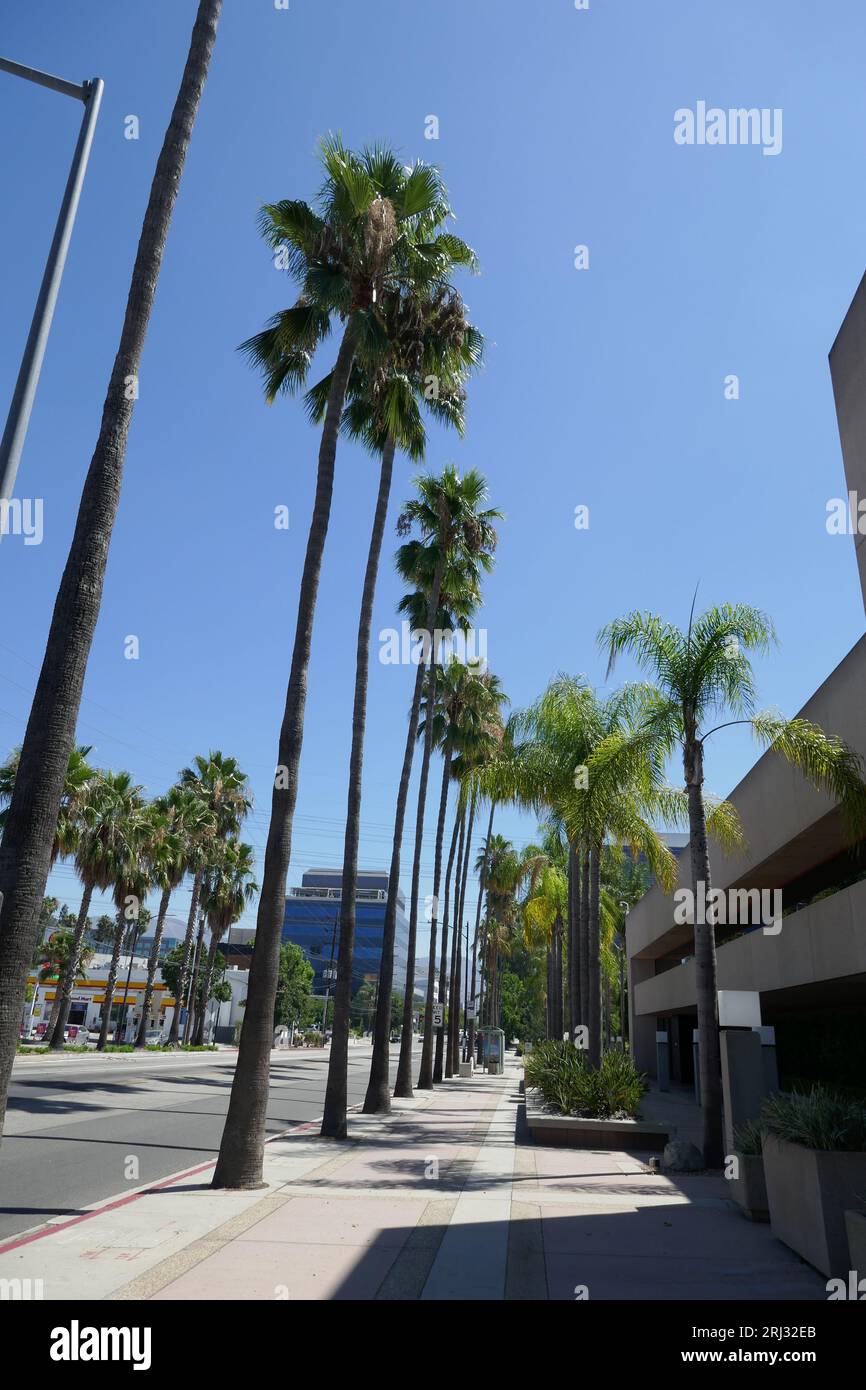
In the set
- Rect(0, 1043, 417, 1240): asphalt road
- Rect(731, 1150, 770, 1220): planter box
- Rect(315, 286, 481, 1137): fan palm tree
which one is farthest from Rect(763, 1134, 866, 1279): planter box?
Rect(315, 286, 481, 1137): fan palm tree

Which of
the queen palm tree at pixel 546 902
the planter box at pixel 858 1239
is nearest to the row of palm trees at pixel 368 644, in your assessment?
the planter box at pixel 858 1239

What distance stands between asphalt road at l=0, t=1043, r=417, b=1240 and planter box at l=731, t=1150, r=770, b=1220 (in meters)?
7.02

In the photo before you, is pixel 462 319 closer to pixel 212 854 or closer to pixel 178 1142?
pixel 178 1142

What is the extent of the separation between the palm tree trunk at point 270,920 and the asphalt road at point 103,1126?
1472 millimetres

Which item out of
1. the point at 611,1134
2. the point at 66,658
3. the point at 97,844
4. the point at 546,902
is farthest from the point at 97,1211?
the point at 97,844

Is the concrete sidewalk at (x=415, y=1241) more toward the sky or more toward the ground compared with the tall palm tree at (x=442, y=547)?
more toward the ground

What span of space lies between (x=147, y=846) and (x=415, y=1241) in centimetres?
3592

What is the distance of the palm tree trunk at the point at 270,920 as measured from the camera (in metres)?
10.4

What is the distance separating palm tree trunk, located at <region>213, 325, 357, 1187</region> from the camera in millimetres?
10375

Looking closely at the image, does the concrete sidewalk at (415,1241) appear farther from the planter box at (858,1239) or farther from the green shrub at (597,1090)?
the green shrub at (597,1090)

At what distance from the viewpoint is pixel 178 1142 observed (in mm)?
14922

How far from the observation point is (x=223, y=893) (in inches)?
2100
